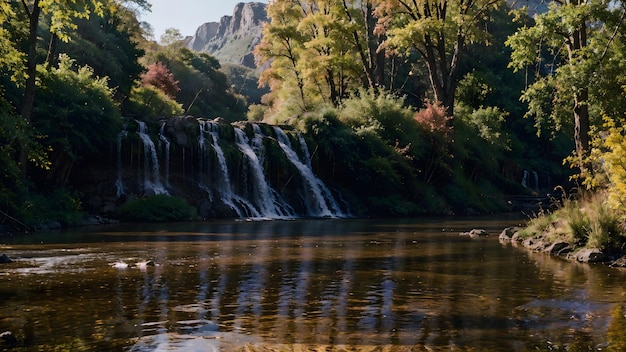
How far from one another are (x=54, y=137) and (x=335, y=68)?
23900mm

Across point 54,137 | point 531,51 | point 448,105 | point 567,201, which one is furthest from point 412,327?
point 448,105

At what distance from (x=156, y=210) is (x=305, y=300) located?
2008 centimetres

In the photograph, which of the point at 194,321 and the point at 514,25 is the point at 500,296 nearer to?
the point at 194,321

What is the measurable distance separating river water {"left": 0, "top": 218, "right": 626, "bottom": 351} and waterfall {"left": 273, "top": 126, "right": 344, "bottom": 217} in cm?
1848

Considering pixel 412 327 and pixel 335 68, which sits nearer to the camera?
pixel 412 327

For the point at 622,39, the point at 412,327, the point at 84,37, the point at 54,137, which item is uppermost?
the point at 84,37

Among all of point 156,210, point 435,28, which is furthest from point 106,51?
point 435,28

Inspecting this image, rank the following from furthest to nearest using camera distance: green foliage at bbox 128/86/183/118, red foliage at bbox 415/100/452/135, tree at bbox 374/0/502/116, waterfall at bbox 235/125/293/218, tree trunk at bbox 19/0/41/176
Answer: green foliage at bbox 128/86/183/118
red foliage at bbox 415/100/452/135
tree at bbox 374/0/502/116
waterfall at bbox 235/125/293/218
tree trunk at bbox 19/0/41/176

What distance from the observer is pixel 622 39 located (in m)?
18.5

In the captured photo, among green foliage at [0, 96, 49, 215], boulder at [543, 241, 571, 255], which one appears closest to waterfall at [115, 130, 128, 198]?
green foliage at [0, 96, 49, 215]

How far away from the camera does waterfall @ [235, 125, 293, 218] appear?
32.0 m

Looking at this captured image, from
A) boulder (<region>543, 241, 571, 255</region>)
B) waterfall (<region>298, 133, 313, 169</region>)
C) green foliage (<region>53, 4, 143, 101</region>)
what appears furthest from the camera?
green foliage (<region>53, 4, 143, 101</region>)

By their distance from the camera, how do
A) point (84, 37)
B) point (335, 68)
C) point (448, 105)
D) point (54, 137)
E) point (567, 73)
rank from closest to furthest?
point (567, 73), point (54, 137), point (448, 105), point (335, 68), point (84, 37)

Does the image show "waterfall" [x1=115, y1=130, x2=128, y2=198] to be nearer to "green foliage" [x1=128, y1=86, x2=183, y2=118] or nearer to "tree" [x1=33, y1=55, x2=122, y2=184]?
"tree" [x1=33, y1=55, x2=122, y2=184]
